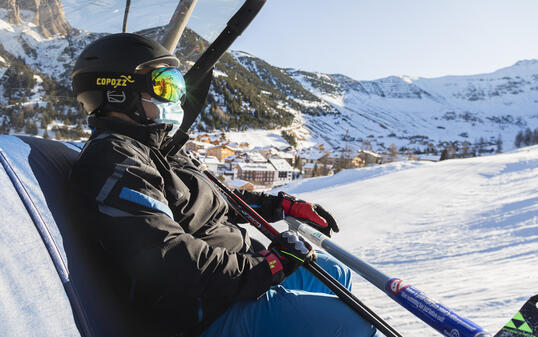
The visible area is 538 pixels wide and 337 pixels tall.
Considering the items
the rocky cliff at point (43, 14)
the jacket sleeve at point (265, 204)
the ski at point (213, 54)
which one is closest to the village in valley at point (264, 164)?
the jacket sleeve at point (265, 204)

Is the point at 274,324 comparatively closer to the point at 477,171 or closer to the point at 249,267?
the point at 249,267

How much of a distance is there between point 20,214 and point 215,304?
0.88 m

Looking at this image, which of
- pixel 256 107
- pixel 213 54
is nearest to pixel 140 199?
pixel 213 54

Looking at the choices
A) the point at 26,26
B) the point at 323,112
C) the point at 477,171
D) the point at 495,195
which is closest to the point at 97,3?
the point at 26,26

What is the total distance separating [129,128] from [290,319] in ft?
4.15

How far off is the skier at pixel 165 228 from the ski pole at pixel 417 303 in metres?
0.24

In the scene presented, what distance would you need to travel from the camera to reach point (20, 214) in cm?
117

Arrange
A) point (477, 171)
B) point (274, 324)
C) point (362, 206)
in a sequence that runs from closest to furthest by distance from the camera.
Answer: point (274, 324)
point (362, 206)
point (477, 171)

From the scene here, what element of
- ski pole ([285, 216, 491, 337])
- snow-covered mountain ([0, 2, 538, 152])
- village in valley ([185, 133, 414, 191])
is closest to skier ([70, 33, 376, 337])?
ski pole ([285, 216, 491, 337])

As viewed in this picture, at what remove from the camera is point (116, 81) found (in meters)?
1.74

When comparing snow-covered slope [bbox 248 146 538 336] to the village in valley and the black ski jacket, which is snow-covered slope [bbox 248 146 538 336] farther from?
the village in valley

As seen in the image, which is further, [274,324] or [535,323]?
[274,324]

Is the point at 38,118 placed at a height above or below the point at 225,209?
above

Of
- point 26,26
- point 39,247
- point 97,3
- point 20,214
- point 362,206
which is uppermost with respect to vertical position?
point 97,3
